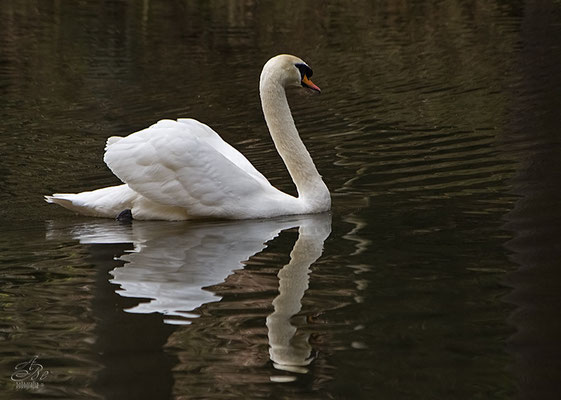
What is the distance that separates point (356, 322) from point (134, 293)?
1.34 m

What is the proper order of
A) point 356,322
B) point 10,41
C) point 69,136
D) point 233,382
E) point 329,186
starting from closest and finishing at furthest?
point 233,382
point 356,322
point 329,186
point 69,136
point 10,41

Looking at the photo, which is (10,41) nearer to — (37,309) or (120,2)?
A: (120,2)

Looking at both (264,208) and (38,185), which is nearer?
(264,208)

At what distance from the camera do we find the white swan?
7.92 metres

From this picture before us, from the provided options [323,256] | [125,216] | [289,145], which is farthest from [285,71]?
[323,256]

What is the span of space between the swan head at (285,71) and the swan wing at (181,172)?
30.1 inches

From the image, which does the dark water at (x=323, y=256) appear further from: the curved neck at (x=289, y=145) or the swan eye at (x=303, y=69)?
the swan eye at (x=303, y=69)

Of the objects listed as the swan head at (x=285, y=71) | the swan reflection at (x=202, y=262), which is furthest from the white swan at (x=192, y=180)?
the swan reflection at (x=202, y=262)

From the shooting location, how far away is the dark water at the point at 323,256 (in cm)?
468

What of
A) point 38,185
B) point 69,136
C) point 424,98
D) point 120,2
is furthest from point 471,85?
point 120,2

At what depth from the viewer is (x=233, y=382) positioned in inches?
179

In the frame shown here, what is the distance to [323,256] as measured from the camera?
270 inches

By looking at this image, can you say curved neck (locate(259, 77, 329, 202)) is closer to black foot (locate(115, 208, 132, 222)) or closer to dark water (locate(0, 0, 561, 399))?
dark water (locate(0, 0, 561, 399))

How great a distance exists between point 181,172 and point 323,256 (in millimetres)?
1511
